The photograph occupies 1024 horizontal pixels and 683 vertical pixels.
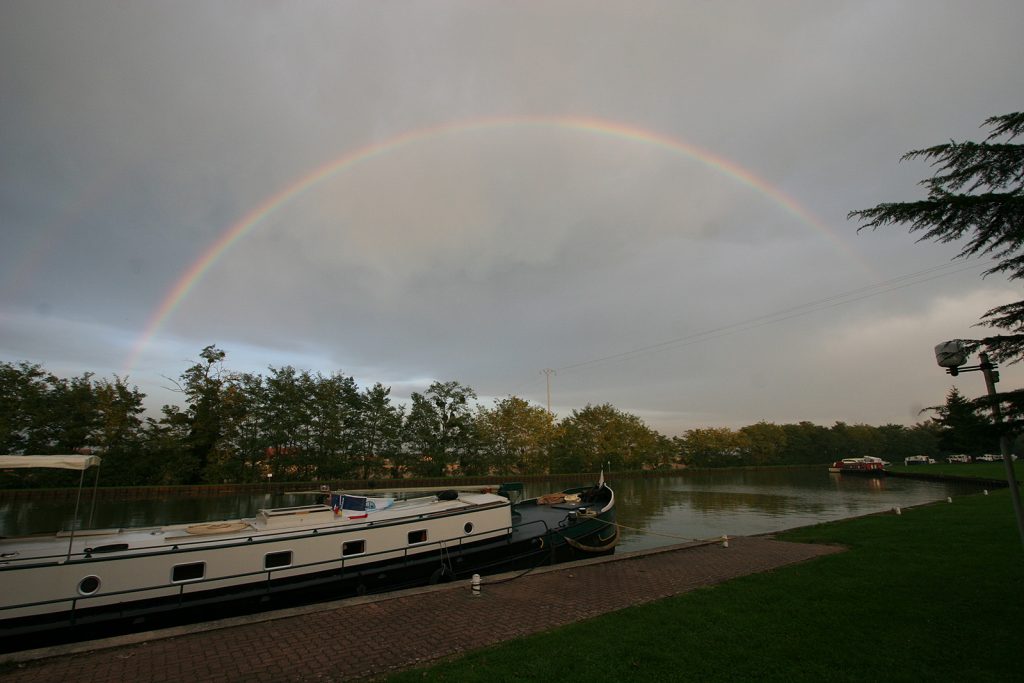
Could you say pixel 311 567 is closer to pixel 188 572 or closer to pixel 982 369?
pixel 188 572

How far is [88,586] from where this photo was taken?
8852mm

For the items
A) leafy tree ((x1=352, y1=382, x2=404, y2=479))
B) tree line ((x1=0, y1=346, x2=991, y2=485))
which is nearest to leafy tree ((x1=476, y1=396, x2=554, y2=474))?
tree line ((x1=0, y1=346, x2=991, y2=485))

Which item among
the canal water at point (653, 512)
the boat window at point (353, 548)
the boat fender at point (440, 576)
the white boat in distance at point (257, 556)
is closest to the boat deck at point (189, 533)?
the white boat in distance at point (257, 556)

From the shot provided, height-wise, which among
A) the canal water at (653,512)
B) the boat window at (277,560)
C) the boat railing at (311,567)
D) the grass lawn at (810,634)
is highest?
the boat window at (277,560)

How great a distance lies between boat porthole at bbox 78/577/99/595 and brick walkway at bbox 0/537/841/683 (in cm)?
258

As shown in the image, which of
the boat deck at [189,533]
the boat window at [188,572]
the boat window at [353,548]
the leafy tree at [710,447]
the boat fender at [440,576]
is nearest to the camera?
the boat deck at [189,533]

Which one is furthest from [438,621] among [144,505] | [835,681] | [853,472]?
[853,472]

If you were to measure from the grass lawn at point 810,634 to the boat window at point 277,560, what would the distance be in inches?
245

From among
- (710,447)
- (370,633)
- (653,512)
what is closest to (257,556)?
(370,633)

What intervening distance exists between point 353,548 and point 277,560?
1.78 m

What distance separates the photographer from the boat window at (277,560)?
A: 1067 centimetres

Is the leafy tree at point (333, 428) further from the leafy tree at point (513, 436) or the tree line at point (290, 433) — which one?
the leafy tree at point (513, 436)

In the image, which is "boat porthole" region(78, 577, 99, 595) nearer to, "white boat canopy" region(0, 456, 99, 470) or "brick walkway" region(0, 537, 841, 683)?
"white boat canopy" region(0, 456, 99, 470)

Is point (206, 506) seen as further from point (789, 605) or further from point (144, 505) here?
point (789, 605)
